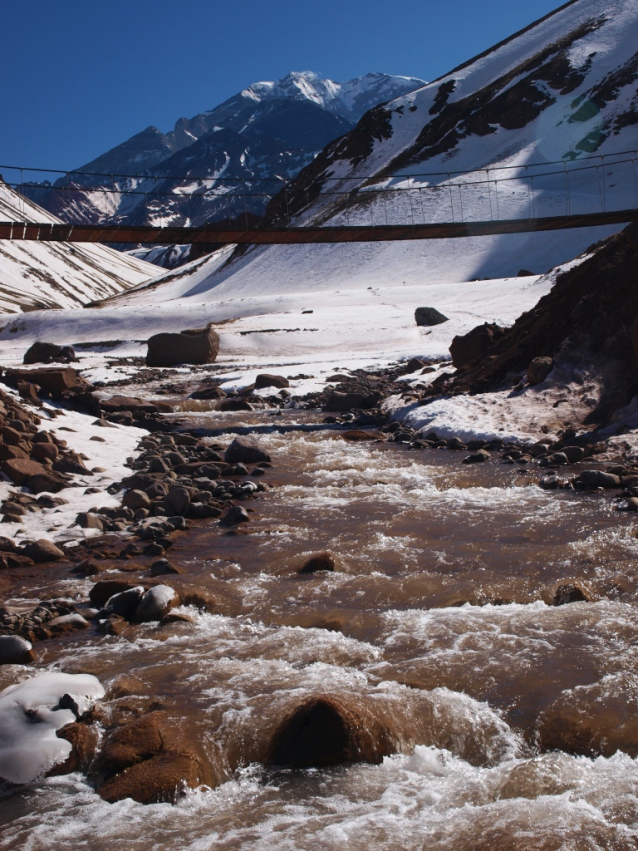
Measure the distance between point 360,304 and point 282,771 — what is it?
55404 millimetres

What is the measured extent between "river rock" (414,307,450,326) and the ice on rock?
40.6 m

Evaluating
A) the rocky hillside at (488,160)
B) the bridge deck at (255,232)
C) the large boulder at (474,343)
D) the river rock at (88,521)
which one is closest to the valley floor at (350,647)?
the river rock at (88,521)

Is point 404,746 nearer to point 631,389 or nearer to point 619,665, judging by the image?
point 619,665

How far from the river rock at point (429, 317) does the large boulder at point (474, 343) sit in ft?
72.6

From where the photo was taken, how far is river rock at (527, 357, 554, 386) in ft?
58.7

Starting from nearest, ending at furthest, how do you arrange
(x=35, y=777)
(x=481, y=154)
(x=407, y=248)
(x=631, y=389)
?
(x=35, y=777), (x=631, y=389), (x=407, y=248), (x=481, y=154)

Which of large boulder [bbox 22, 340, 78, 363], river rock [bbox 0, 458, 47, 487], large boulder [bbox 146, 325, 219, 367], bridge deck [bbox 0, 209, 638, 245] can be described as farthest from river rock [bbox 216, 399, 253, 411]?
large boulder [bbox 22, 340, 78, 363]

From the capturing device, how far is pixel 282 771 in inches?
200

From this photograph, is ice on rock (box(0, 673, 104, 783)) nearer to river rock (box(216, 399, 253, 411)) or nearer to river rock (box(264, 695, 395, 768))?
river rock (box(264, 695, 395, 768))

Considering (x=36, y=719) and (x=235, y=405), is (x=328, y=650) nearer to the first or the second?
(x=36, y=719)

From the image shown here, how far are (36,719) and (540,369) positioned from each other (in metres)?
14.6

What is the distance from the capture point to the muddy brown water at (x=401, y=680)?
4.47 metres

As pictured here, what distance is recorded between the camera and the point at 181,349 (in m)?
40.1

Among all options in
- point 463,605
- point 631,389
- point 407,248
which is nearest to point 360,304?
point 407,248
